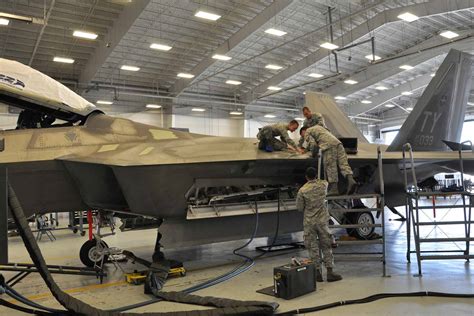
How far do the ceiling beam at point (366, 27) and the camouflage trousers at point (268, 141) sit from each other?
12251mm

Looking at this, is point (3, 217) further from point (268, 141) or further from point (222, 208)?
point (268, 141)

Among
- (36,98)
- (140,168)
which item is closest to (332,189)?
(140,168)

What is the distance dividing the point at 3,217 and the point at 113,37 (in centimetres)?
1467

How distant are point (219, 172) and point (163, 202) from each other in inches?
42.6

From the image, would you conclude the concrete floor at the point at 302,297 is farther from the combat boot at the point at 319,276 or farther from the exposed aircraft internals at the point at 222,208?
the combat boot at the point at 319,276

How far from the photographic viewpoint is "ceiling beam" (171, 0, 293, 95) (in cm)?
1595

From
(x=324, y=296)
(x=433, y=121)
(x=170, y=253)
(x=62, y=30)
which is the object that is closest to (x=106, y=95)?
(x=62, y=30)

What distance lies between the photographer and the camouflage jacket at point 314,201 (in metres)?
5.89

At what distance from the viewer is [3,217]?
11.8ft

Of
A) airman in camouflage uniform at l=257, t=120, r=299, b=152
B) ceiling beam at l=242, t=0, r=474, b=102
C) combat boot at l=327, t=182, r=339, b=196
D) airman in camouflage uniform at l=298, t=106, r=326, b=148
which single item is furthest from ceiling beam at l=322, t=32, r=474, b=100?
combat boot at l=327, t=182, r=339, b=196

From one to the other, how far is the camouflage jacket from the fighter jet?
122cm

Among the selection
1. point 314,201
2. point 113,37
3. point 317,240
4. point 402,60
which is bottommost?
point 317,240

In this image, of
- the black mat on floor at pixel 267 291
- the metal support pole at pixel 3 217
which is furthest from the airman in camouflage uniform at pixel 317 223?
the metal support pole at pixel 3 217

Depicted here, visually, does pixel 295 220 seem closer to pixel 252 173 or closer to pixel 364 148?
pixel 252 173
